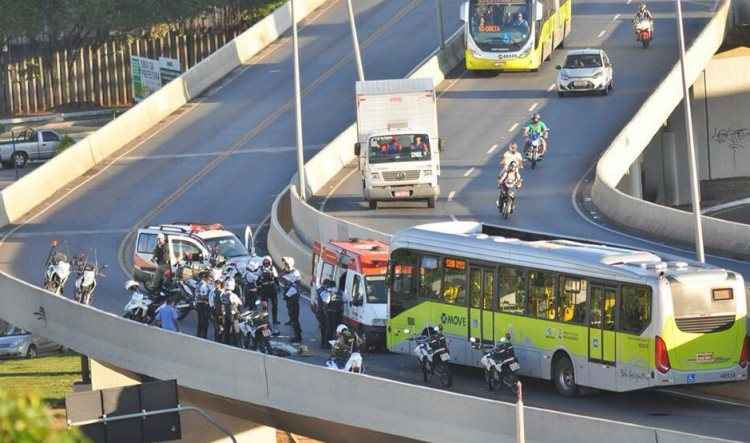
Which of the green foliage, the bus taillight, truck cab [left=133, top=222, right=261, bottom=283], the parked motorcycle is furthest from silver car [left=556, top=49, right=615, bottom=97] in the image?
the green foliage

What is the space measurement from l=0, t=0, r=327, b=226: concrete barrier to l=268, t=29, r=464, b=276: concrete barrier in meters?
9.04

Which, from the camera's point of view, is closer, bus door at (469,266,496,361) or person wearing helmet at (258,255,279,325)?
bus door at (469,266,496,361)

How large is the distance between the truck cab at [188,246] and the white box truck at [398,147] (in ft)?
24.2

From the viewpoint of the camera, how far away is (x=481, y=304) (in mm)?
27688

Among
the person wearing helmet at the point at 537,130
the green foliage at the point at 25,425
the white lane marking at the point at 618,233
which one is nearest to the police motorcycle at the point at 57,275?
the white lane marking at the point at 618,233

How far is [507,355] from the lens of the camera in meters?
26.4

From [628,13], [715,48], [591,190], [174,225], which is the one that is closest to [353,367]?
[174,225]

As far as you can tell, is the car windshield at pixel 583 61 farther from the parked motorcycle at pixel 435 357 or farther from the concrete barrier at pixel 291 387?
the parked motorcycle at pixel 435 357

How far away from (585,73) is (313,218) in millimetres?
20001

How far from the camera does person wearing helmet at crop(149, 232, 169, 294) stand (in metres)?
37.1

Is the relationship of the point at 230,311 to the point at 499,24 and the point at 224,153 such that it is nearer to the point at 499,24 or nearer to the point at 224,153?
the point at 224,153

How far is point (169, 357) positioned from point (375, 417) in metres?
6.94

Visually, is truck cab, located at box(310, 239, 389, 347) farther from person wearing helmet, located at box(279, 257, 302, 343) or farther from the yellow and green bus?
A: the yellow and green bus

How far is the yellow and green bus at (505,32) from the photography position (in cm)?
6353
